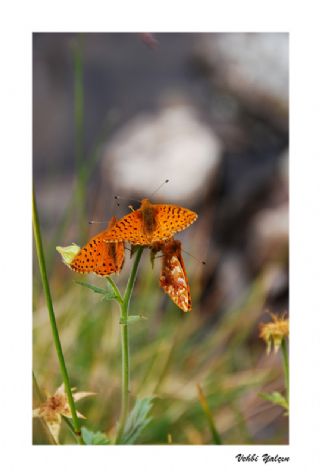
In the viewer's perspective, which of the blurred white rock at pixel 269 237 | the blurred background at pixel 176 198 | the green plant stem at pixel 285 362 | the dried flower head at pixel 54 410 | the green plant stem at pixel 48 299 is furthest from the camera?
the blurred white rock at pixel 269 237

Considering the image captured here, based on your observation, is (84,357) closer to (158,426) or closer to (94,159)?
(158,426)

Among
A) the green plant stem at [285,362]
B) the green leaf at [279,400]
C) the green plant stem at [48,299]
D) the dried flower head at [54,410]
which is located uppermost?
the green plant stem at [48,299]

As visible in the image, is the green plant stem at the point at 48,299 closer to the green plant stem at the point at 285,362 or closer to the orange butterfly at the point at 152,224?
the orange butterfly at the point at 152,224

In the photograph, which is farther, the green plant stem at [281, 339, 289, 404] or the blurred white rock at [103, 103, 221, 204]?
the blurred white rock at [103, 103, 221, 204]

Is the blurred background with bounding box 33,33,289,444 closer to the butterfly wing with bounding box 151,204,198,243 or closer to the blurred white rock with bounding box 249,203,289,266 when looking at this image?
the blurred white rock with bounding box 249,203,289,266

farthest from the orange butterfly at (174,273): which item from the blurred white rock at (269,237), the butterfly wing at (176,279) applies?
the blurred white rock at (269,237)

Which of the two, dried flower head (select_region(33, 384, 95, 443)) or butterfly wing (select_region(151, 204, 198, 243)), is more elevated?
butterfly wing (select_region(151, 204, 198, 243))

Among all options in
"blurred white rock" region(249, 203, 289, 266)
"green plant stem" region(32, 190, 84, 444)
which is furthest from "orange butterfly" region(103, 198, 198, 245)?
"blurred white rock" region(249, 203, 289, 266)

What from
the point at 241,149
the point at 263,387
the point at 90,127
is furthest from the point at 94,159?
the point at 263,387

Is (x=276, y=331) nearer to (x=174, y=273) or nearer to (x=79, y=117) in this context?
(x=174, y=273)
